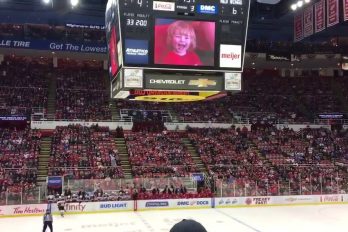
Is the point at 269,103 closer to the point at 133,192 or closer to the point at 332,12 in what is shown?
the point at 133,192

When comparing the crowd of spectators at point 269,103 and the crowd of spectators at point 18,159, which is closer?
the crowd of spectators at point 18,159

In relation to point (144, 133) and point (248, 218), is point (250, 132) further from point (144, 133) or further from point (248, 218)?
point (248, 218)

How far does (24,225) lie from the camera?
17.8 m

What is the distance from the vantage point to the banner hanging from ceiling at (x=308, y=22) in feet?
65.8

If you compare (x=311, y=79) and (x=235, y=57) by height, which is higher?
(x=311, y=79)

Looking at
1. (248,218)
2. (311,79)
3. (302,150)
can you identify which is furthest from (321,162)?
(311,79)

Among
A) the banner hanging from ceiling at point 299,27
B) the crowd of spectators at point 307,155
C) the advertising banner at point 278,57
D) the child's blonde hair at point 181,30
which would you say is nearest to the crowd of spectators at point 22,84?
the crowd of spectators at point 307,155

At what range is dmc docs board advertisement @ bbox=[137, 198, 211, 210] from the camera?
875 inches

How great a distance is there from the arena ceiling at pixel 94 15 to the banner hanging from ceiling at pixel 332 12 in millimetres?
7500

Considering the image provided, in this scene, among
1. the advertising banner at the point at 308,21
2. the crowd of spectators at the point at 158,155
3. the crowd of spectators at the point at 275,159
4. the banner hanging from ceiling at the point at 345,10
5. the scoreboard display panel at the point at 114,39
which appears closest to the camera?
the scoreboard display panel at the point at 114,39

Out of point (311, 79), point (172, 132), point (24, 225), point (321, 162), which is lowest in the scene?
point (24, 225)

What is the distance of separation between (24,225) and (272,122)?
21.9m

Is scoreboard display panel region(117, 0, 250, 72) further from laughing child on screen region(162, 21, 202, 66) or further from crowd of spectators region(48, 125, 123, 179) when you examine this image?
crowd of spectators region(48, 125, 123, 179)

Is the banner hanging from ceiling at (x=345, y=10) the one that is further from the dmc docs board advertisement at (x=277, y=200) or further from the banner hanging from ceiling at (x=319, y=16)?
the dmc docs board advertisement at (x=277, y=200)
